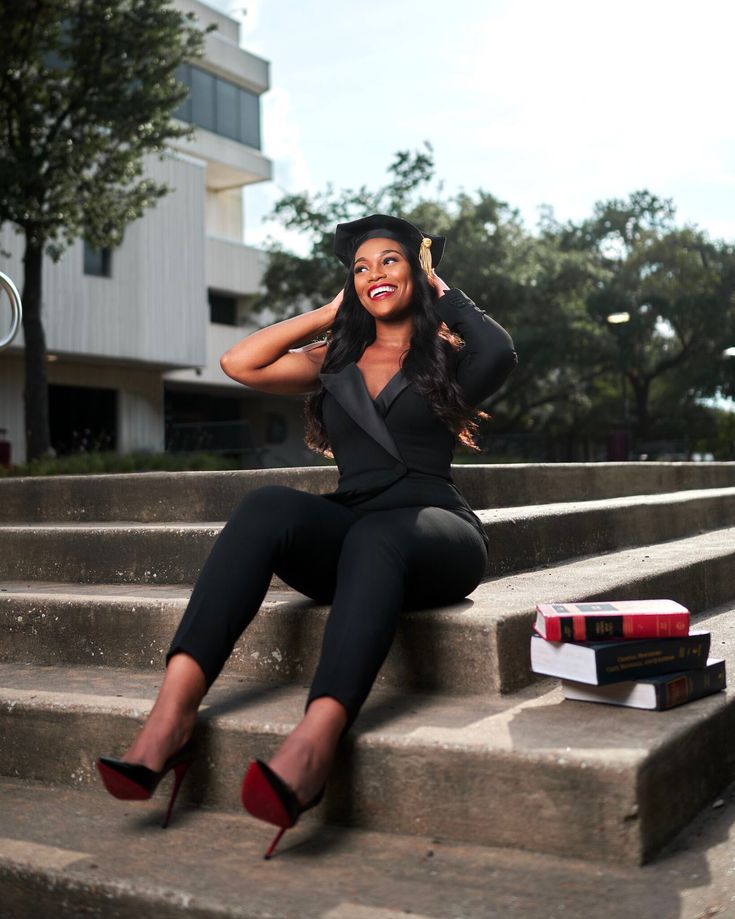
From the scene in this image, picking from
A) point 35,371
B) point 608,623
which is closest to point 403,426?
point 608,623

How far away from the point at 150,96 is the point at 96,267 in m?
8.04

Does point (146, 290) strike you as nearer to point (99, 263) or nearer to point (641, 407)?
point (99, 263)

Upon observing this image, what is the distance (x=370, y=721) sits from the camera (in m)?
2.48

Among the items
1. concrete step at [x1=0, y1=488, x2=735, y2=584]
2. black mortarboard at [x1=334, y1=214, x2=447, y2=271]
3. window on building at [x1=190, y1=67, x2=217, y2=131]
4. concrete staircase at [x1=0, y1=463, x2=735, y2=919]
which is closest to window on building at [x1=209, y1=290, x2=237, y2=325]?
window on building at [x1=190, y1=67, x2=217, y2=131]

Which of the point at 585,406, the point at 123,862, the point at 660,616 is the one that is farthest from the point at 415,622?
the point at 585,406

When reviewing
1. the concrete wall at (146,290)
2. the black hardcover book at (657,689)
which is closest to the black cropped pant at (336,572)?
the black hardcover book at (657,689)

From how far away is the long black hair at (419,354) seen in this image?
2963 mm

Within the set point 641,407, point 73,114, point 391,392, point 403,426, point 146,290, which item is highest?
point 73,114

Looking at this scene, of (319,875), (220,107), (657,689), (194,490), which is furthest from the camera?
(220,107)

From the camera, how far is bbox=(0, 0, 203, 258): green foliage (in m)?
12.0

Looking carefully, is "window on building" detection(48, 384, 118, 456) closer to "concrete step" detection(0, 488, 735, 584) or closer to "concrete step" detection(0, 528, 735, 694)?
"concrete step" detection(0, 488, 735, 584)

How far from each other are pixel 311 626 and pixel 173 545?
40.5 inches

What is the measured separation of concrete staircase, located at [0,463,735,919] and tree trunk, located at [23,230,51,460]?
31.1 feet

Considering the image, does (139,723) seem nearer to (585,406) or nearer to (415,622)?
(415,622)
